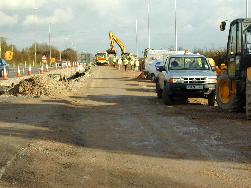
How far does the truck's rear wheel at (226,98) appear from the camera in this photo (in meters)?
11.8

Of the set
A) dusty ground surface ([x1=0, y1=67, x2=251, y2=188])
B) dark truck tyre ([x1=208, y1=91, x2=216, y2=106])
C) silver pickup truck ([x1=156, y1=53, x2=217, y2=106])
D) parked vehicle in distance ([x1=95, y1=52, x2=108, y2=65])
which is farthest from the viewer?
parked vehicle in distance ([x1=95, y1=52, x2=108, y2=65])

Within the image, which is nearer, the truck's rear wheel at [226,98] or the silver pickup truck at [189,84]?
the truck's rear wheel at [226,98]

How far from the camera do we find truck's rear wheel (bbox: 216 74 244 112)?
1178 centimetres

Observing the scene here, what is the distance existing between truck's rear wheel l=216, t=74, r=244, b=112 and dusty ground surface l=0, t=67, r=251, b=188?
1.09ft

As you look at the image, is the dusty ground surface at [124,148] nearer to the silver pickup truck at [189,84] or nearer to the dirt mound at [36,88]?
the silver pickup truck at [189,84]

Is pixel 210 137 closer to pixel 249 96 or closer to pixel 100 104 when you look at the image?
pixel 249 96

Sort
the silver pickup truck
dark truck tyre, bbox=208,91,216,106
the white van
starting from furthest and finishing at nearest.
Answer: the white van → dark truck tyre, bbox=208,91,216,106 → the silver pickup truck

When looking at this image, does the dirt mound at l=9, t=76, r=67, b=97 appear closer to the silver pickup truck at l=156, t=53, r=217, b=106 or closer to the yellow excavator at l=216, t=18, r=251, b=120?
the silver pickup truck at l=156, t=53, r=217, b=106

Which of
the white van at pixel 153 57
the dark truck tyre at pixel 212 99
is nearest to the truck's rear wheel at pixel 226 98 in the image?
the dark truck tyre at pixel 212 99

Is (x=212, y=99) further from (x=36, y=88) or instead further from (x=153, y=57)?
(x=153, y=57)

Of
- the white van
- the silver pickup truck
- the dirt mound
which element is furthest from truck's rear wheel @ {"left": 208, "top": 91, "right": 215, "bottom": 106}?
the white van

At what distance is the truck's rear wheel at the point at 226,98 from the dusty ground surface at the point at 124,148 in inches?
13.1

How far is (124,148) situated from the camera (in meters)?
7.34

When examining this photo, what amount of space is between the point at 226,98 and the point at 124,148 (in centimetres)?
618
